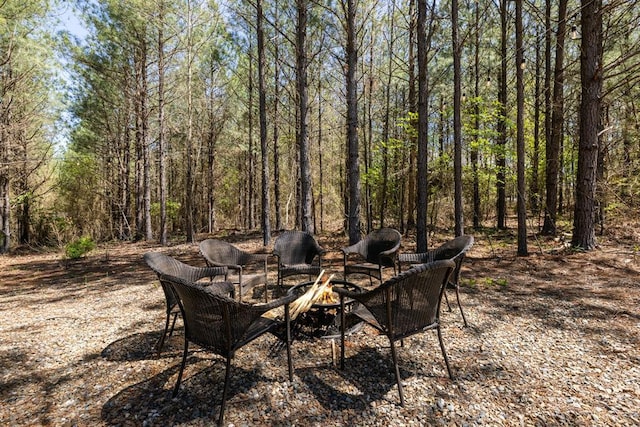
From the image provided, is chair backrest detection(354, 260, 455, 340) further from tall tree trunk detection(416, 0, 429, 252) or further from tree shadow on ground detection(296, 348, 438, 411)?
tall tree trunk detection(416, 0, 429, 252)

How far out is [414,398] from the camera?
2.01 meters

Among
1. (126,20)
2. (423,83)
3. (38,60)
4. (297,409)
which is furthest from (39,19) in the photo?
(297,409)

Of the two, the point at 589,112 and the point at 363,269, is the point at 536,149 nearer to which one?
the point at 589,112

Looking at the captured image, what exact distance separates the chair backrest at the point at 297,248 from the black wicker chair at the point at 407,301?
7.32 ft

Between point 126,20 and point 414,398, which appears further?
point 126,20

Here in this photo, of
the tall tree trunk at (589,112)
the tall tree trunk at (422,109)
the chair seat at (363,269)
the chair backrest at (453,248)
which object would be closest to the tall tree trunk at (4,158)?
the chair seat at (363,269)

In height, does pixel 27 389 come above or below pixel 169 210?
below

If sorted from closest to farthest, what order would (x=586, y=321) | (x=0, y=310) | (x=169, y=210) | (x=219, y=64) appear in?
1. (x=586, y=321)
2. (x=0, y=310)
3. (x=219, y=64)
4. (x=169, y=210)

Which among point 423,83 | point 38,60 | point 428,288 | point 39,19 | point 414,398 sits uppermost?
point 39,19

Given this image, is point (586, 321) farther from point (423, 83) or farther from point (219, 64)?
point (219, 64)

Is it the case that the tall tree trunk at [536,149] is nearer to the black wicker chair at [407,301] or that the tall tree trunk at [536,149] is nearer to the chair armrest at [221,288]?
the black wicker chair at [407,301]

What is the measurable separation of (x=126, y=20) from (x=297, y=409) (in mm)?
11158

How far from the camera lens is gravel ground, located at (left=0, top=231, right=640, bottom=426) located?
1859 mm

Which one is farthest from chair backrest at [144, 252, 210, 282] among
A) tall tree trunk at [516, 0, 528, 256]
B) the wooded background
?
tall tree trunk at [516, 0, 528, 256]
